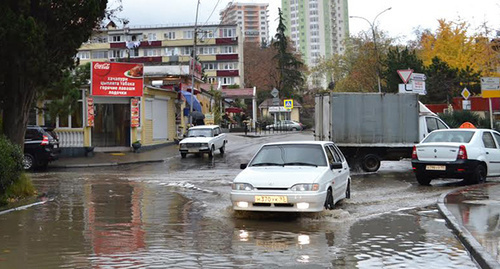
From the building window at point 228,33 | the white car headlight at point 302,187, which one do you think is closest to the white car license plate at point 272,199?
the white car headlight at point 302,187

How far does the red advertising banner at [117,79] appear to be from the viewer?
28.7m

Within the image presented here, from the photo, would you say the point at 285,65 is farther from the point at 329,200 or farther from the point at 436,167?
the point at 329,200

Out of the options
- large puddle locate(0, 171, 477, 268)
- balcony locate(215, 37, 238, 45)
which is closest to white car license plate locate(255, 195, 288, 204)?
large puddle locate(0, 171, 477, 268)

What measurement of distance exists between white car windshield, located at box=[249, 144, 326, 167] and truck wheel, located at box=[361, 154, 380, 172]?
9.32 metres

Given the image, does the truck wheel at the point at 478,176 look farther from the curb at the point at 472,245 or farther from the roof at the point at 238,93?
the roof at the point at 238,93

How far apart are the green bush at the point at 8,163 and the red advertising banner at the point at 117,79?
17376 millimetres

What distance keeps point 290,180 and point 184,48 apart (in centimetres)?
9340

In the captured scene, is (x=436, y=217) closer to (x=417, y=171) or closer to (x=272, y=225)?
(x=272, y=225)

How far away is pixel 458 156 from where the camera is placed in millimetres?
14367

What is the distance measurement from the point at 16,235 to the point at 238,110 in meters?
56.8

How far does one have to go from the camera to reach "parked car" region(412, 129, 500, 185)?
47.2ft

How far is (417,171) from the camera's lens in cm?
1503

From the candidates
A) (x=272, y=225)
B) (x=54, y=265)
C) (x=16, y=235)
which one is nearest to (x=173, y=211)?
(x=272, y=225)

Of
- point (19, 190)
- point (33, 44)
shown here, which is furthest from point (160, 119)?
point (33, 44)
